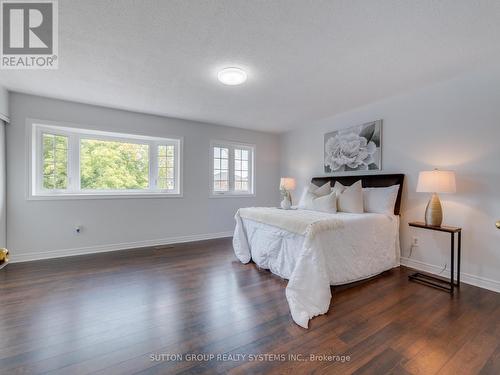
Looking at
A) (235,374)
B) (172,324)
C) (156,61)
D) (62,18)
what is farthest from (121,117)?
(235,374)

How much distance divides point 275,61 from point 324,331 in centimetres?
244

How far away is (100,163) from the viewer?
12.6 ft

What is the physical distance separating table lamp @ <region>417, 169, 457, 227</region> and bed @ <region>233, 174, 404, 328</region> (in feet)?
1.54

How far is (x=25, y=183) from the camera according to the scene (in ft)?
10.5

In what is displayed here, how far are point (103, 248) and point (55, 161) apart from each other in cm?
152

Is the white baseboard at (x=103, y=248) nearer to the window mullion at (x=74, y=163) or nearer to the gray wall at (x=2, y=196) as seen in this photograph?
the gray wall at (x=2, y=196)

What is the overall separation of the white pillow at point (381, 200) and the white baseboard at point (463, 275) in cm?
75

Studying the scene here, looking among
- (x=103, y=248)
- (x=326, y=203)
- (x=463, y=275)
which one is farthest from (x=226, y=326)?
(x=103, y=248)

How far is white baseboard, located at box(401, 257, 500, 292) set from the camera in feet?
7.93

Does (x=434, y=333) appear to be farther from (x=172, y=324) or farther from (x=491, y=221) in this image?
(x=172, y=324)

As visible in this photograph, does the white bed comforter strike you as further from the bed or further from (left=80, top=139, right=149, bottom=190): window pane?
(left=80, top=139, right=149, bottom=190): window pane

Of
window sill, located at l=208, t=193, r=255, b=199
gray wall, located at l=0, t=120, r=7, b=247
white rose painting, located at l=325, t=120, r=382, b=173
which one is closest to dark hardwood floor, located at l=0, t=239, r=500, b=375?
gray wall, located at l=0, t=120, r=7, b=247

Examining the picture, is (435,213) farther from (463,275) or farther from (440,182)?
(463,275)

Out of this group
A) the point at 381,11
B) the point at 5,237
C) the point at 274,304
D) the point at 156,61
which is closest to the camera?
the point at 381,11
